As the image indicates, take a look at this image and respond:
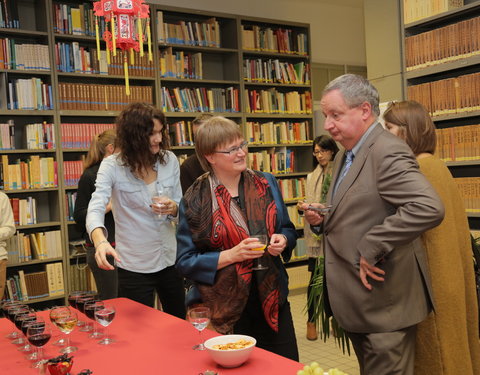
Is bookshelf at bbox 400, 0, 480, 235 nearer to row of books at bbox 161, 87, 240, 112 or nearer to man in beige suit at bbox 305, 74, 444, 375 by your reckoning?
man in beige suit at bbox 305, 74, 444, 375

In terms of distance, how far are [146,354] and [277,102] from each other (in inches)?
203

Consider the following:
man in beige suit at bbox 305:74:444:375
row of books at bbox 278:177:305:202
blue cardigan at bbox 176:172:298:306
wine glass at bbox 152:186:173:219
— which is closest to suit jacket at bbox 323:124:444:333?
man in beige suit at bbox 305:74:444:375

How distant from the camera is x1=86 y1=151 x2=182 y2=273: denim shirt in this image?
2576 mm

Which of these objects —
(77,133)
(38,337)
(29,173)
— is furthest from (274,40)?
(38,337)

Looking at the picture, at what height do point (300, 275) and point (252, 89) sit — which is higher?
point (252, 89)

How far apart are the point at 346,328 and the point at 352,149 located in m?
0.71

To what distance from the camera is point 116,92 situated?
210 inches

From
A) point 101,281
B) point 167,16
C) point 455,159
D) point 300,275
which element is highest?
point 167,16

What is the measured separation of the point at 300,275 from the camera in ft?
20.9

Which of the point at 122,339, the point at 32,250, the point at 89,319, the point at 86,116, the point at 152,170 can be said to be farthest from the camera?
the point at 86,116

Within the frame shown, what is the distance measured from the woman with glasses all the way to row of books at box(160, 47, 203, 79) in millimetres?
3633

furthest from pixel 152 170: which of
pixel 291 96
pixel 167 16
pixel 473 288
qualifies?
pixel 291 96

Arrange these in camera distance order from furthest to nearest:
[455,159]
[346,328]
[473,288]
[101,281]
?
[455,159], [101,281], [473,288], [346,328]

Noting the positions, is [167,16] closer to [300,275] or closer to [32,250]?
[32,250]
